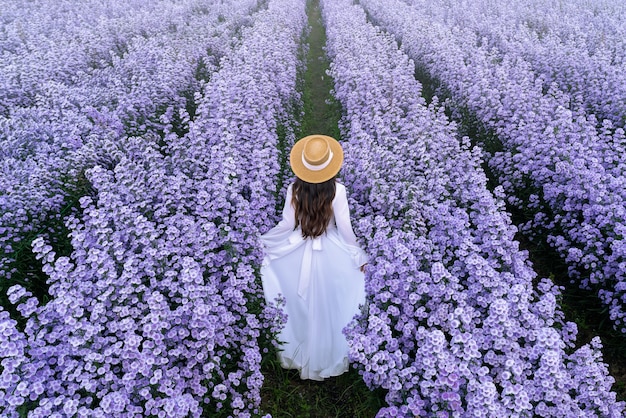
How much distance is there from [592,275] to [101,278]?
190 inches

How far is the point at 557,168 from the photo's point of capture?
5238 millimetres

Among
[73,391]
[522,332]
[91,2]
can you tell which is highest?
[522,332]

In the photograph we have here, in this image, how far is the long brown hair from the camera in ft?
13.1

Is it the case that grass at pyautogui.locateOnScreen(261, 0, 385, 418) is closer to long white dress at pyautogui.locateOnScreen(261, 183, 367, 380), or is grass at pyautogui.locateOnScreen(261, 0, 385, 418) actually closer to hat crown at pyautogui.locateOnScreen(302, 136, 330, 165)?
long white dress at pyautogui.locateOnScreen(261, 183, 367, 380)

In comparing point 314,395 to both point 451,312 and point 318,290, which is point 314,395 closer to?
point 318,290

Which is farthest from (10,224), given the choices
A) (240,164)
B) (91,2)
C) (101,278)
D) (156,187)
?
(91,2)

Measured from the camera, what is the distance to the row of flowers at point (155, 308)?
8.97 feet

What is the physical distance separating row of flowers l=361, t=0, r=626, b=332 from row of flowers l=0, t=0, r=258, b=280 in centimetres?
545

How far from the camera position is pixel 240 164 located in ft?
16.9

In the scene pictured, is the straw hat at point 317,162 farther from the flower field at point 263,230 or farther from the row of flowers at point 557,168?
the row of flowers at point 557,168

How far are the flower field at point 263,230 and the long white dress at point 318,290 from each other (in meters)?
0.22

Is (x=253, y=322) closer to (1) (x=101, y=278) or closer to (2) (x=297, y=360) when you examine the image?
(2) (x=297, y=360)

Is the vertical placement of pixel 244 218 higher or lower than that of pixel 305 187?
lower

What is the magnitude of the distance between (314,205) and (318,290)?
83 cm
